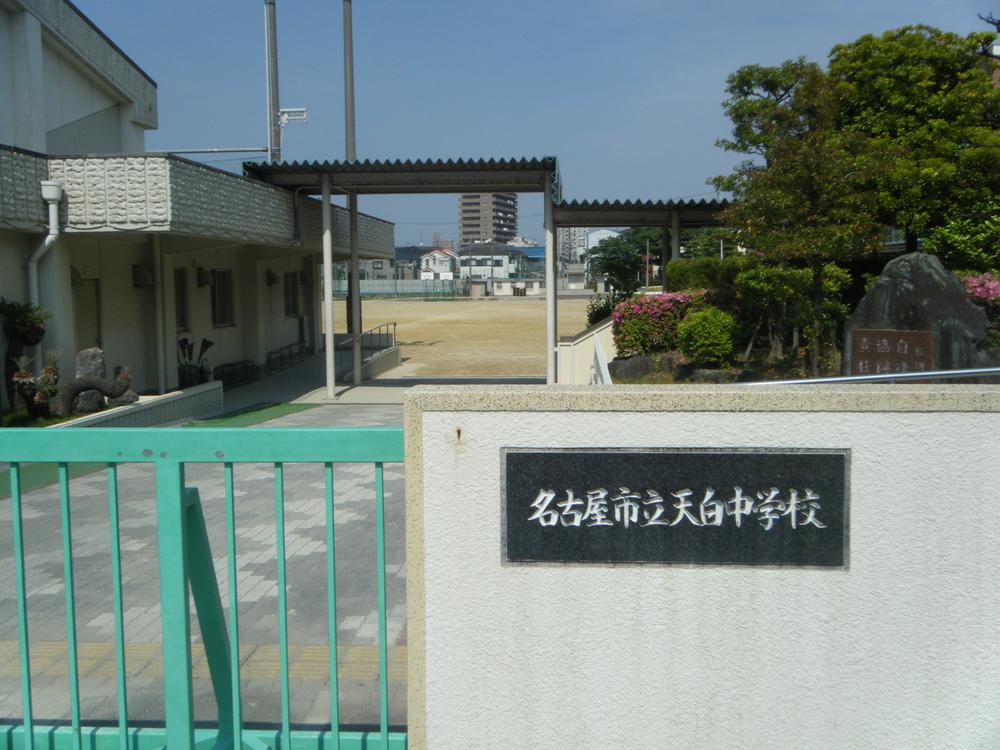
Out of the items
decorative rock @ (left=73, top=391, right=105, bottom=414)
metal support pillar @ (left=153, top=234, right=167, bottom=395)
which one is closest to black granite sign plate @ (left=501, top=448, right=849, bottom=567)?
decorative rock @ (left=73, top=391, right=105, bottom=414)

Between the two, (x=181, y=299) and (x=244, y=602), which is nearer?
(x=244, y=602)

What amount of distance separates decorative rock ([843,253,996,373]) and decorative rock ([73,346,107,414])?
9.72m

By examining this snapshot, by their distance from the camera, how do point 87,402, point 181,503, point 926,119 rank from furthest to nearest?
point 926,119 → point 87,402 → point 181,503

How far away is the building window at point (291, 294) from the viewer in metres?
24.6

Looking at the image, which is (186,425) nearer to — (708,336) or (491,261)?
(708,336)

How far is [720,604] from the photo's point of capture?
2980 millimetres

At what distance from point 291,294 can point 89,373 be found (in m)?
12.3

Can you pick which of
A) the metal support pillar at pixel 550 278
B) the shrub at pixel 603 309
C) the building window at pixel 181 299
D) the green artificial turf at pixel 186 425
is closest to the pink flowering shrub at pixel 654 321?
the metal support pillar at pixel 550 278

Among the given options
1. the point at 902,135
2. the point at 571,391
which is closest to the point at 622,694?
the point at 571,391

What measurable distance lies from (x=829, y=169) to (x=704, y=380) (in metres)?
3.62

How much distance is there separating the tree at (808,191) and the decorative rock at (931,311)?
145 centimetres

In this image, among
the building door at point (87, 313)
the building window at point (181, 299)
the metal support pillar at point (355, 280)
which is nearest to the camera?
the building door at point (87, 313)

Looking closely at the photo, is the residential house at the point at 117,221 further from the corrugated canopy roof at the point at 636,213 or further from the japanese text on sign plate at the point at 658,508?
the japanese text on sign plate at the point at 658,508

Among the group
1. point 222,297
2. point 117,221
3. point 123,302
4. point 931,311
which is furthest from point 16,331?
point 931,311
